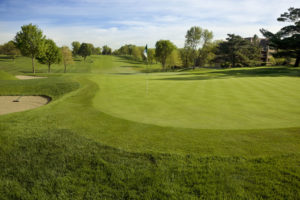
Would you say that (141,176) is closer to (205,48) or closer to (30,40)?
(30,40)

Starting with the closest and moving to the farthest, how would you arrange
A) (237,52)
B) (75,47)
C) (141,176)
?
1. (141,176)
2. (237,52)
3. (75,47)

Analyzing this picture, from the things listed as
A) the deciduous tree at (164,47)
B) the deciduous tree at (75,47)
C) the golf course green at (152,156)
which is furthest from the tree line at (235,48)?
the deciduous tree at (75,47)

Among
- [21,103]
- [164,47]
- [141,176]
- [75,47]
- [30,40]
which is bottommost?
[141,176]

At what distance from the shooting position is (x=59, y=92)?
1580 cm

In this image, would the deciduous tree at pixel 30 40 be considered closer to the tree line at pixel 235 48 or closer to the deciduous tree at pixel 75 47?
the tree line at pixel 235 48

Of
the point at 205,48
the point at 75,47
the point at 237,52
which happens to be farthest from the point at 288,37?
the point at 75,47

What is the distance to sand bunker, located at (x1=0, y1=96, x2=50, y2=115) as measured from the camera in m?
11.2

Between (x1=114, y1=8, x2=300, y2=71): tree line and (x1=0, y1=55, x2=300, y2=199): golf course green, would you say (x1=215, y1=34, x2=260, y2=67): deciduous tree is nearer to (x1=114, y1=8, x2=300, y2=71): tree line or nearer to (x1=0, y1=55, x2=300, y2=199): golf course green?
(x1=114, y1=8, x2=300, y2=71): tree line

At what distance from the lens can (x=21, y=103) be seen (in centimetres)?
1287

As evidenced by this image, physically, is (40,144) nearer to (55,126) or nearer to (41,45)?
(55,126)

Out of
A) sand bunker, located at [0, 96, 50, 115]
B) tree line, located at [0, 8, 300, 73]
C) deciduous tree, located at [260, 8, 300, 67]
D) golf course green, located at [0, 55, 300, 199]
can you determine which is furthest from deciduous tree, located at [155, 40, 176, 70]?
golf course green, located at [0, 55, 300, 199]

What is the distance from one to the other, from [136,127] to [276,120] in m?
5.30

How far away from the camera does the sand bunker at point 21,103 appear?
442 inches

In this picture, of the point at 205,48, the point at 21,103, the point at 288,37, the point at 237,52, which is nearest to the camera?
the point at 21,103
